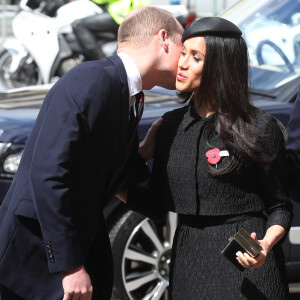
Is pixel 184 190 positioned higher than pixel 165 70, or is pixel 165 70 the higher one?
pixel 165 70

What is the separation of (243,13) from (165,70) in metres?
2.60

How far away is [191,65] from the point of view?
271 centimetres

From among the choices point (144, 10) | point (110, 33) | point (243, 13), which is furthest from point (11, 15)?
point (144, 10)

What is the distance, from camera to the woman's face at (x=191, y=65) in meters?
2.69

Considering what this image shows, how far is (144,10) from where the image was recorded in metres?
2.79

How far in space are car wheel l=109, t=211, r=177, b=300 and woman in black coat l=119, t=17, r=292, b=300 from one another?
151cm

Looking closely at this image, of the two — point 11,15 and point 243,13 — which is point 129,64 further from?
point 11,15

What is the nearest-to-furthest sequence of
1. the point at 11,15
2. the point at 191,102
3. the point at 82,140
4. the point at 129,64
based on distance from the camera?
1. the point at 82,140
2. the point at 129,64
3. the point at 191,102
4. the point at 11,15

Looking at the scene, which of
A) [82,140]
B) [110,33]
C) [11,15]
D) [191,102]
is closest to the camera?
[82,140]

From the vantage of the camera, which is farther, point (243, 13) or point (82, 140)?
point (243, 13)

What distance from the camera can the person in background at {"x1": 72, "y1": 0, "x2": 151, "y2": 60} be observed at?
33.2ft

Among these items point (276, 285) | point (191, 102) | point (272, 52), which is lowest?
point (272, 52)

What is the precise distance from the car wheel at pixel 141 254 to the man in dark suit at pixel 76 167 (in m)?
1.48

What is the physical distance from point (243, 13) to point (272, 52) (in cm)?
40
